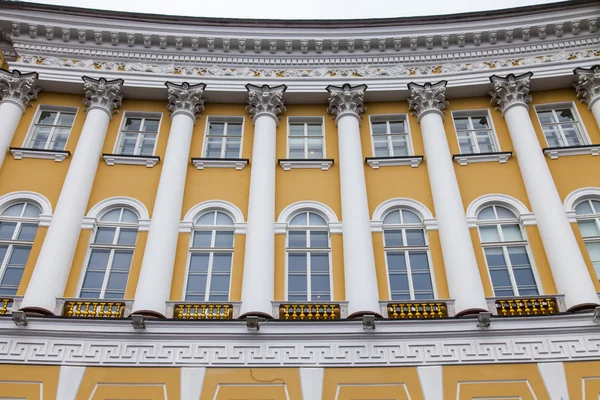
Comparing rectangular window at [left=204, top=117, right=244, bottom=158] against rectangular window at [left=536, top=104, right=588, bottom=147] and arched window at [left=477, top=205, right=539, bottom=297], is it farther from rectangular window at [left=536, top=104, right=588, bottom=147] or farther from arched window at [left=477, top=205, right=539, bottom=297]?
rectangular window at [left=536, top=104, right=588, bottom=147]

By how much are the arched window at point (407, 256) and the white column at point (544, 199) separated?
115 inches

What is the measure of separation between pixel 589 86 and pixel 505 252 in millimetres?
6583

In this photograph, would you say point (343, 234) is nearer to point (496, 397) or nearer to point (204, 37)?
point (496, 397)

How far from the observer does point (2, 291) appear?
46.1ft

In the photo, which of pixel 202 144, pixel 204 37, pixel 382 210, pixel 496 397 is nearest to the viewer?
pixel 496 397

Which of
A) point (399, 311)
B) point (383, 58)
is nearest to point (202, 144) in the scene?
point (383, 58)

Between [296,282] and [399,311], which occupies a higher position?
[296,282]

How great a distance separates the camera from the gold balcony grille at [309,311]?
13.4 meters

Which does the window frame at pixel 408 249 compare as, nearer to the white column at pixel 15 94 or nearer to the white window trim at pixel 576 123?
the white window trim at pixel 576 123

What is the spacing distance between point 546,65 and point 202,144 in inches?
428

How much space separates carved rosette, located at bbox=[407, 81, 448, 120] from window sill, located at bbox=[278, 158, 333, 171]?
3.32 m

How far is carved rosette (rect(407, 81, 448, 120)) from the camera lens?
58.5 ft

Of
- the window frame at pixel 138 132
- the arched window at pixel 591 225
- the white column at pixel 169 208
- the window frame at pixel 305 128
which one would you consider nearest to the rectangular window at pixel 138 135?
the window frame at pixel 138 132

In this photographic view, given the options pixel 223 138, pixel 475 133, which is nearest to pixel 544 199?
pixel 475 133
